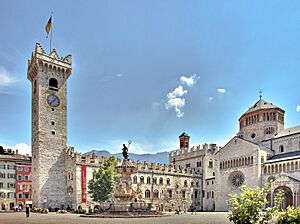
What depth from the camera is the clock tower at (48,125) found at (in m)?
65.2

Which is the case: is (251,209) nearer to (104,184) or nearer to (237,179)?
(104,184)

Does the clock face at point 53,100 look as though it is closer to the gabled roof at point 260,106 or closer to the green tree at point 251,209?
the gabled roof at point 260,106

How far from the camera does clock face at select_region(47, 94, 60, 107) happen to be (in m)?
69.7

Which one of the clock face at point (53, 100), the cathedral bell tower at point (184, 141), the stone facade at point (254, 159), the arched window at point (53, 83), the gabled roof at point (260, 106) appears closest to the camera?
the stone facade at point (254, 159)

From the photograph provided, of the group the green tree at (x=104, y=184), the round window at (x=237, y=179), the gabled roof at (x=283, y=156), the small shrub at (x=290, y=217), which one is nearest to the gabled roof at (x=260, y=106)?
the gabled roof at (x=283, y=156)

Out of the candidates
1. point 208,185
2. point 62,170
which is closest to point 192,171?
point 208,185

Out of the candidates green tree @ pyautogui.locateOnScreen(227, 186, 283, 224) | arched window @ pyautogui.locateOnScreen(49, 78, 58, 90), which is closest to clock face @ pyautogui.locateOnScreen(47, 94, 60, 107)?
arched window @ pyautogui.locateOnScreen(49, 78, 58, 90)

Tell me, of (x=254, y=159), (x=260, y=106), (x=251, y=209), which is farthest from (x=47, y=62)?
(x=251, y=209)

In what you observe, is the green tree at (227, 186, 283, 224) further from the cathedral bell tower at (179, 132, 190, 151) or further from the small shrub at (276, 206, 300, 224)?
the cathedral bell tower at (179, 132, 190, 151)

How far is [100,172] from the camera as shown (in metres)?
56.5

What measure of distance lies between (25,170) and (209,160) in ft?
147

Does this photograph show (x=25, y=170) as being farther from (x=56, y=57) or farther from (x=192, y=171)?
(x=192, y=171)

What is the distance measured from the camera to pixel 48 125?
68312 mm

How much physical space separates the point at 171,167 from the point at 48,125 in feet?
103
